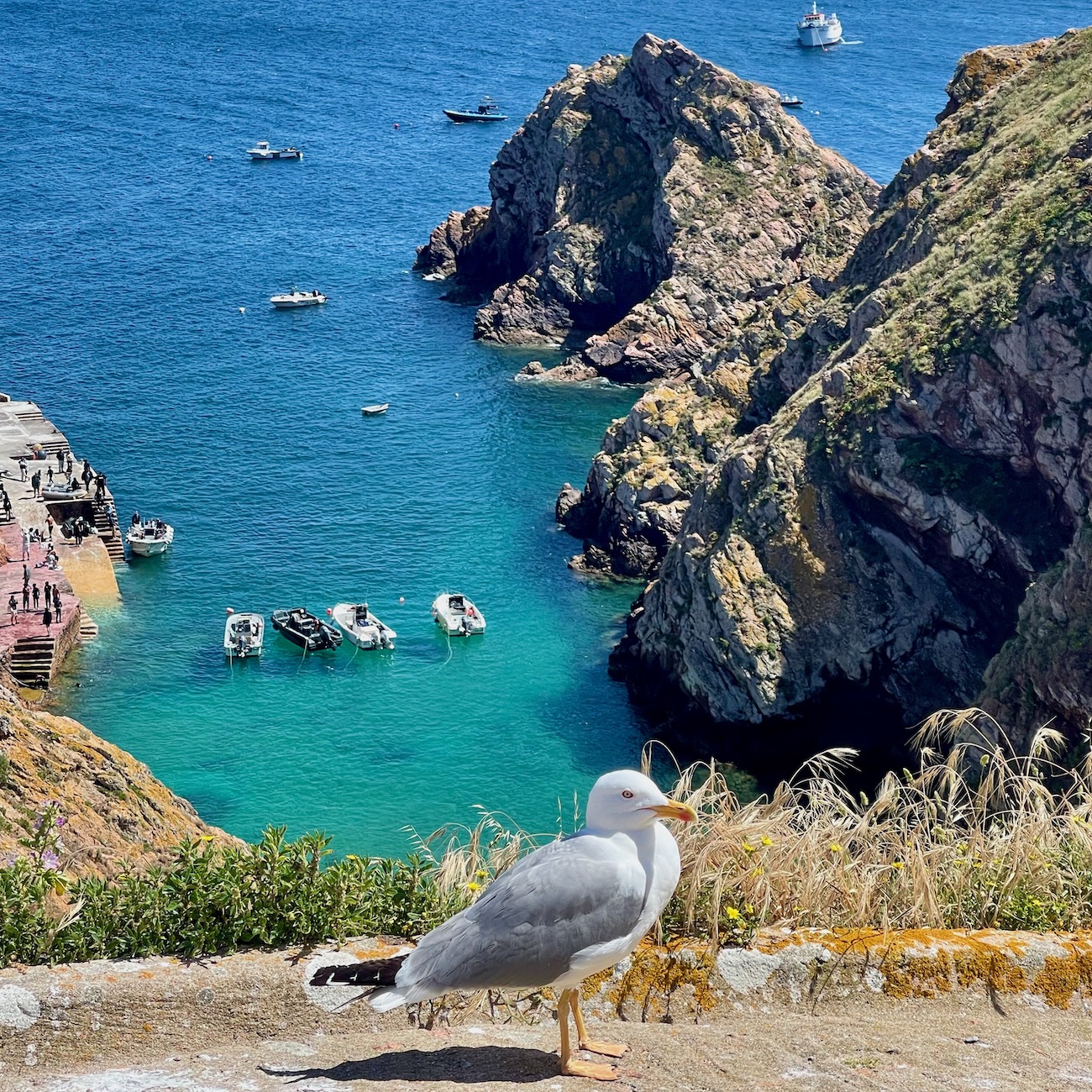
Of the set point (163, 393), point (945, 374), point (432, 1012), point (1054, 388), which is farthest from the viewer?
point (163, 393)

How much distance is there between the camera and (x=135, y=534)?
101m

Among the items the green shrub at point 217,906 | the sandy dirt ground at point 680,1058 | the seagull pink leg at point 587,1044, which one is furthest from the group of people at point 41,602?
the seagull pink leg at point 587,1044

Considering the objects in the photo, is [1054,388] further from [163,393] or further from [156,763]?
[163,393]

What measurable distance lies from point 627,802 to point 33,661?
74520 millimetres

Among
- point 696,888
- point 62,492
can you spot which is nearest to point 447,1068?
point 696,888

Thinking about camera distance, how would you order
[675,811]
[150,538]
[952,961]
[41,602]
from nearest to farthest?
[675,811] → [952,961] → [41,602] → [150,538]

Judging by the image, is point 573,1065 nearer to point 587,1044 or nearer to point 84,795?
point 587,1044

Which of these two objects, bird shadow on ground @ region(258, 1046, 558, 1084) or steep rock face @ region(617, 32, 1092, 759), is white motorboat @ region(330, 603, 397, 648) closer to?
steep rock face @ region(617, 32, 1092, 759)

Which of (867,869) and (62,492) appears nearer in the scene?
(867,869)

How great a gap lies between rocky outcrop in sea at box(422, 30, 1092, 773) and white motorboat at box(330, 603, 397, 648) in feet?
47.0

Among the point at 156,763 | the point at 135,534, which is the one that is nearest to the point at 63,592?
the point at 135,534

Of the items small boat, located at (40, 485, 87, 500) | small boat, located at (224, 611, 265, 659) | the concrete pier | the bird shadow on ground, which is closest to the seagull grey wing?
the bird shadow on ground

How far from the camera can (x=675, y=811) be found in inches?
509

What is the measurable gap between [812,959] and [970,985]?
1481mm
